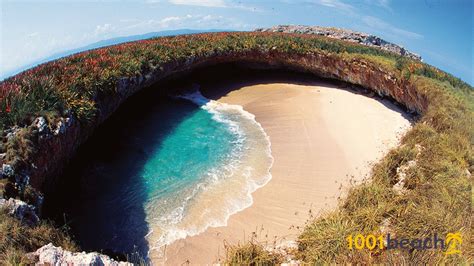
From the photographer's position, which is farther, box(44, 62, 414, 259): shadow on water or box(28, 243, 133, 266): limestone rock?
box(44, 62, 414, 259): shadow on water

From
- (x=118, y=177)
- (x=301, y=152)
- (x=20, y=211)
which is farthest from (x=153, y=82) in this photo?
(x=20, y=211)

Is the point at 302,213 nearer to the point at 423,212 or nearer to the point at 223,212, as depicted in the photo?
the point at 223,212

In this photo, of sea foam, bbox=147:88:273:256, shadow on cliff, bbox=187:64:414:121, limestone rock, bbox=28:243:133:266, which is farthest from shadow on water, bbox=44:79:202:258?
shadow on cliff, bbox=187:64:414:121

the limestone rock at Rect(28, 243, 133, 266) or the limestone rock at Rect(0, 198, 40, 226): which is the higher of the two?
the limestone rock at Rect(0, 198, 40, 226)

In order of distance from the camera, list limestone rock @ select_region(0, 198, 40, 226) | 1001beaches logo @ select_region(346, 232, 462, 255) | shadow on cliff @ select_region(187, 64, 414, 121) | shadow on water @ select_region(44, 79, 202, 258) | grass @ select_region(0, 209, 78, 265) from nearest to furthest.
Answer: grass @ select_region(0, 209, 78, 265) → 1001beaches logo @ select_region(346, 232, 462, 255) → limestone rock @ select_region(0, 198, 40, 226) → shadow on water @ select_region(44, 79, 202, 258) → shadow on cliff @ select_region(187, 64, 414, 121)

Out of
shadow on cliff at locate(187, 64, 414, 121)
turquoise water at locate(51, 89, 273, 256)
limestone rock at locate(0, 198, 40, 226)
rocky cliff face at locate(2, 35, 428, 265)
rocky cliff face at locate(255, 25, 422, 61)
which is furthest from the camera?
rocky cliff face at locate(255, 25, 422, 61)

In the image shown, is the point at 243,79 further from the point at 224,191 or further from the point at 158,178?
the point at 224,191

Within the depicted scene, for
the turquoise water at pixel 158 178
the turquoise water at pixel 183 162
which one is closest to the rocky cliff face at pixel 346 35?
the turquoise water at pixel 158 178

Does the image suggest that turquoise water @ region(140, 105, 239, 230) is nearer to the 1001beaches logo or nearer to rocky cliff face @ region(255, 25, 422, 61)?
the 1001beaches logo

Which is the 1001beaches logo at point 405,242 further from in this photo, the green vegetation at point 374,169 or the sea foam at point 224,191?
the sea foam at point 224,191
